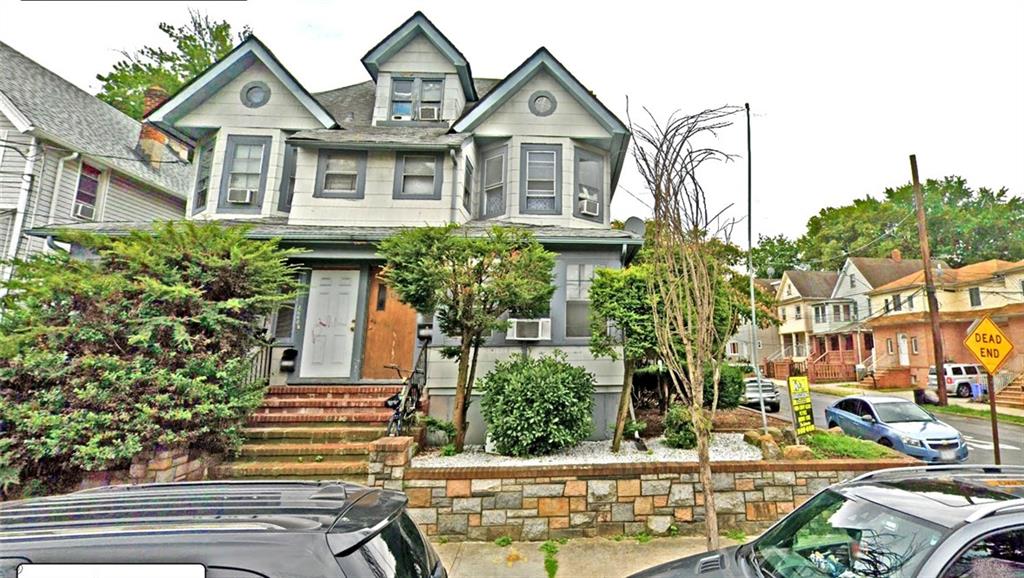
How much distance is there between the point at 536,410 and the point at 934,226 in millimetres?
50287

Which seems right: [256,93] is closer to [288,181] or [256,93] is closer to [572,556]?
[288,181]

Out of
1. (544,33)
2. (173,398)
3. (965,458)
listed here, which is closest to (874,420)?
(965,458)

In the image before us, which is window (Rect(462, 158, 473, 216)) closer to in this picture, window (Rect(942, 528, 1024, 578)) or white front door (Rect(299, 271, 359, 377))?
white front door (Rect(299, 271, 359, 377))

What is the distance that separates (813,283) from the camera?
3559 centimetres

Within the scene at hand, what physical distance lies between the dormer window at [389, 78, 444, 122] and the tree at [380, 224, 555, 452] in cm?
604

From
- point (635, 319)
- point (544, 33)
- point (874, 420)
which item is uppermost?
point (544, 33)

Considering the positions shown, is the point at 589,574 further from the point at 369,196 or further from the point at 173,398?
the point at 369,196

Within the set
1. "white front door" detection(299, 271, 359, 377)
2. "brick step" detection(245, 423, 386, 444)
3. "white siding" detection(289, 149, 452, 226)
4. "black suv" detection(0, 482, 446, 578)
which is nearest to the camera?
"black suv" detection(0, 482, 446, 578)

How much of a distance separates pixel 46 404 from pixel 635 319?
290 inches

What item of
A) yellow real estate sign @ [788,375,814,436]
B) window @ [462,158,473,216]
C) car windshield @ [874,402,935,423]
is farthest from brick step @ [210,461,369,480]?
car windshield @ [874,402,935,423]

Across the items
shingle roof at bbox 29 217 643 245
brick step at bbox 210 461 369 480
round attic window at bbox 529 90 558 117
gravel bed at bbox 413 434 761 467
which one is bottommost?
brick step at bbox 210 461 369 480

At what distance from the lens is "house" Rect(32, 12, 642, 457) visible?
8625 millimetres

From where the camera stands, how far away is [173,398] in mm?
5352

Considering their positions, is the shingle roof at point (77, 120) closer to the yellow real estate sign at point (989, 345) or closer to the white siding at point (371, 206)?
the white siding at point (371, 206)
